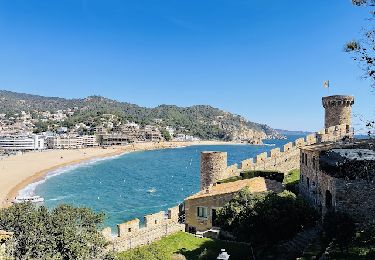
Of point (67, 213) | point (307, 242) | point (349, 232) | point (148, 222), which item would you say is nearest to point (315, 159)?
point (307, 242)

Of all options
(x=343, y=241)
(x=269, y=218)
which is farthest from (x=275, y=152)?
(x=343, y=241)

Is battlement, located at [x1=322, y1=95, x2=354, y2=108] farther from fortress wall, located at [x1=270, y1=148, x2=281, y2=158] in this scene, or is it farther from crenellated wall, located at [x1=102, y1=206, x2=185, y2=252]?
crenellated wall, located at [x1=102, y1=206, x2=185, y2=252]

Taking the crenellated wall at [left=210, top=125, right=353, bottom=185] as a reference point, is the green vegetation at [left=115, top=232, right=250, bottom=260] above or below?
below

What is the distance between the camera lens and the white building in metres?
142

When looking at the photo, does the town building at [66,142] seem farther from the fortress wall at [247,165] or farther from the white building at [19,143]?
the fortress wall at [247,165]

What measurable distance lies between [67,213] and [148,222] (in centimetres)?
736

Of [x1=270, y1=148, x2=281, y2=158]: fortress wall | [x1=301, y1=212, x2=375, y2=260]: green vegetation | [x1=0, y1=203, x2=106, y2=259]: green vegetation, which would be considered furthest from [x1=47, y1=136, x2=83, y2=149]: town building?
[x1=301, y1=212, x2=375, y2=260]: green vegetation

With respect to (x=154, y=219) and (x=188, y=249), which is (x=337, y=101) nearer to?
(x=154, y=219)

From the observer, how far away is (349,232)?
13.9 metres

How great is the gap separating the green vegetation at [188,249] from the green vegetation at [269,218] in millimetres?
820

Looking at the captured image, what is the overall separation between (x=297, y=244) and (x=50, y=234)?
11.1 m

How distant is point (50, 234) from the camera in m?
13.0

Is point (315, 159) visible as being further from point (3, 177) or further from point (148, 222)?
point (3, 177)

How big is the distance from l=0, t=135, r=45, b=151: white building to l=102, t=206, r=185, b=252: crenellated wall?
13289 cm
